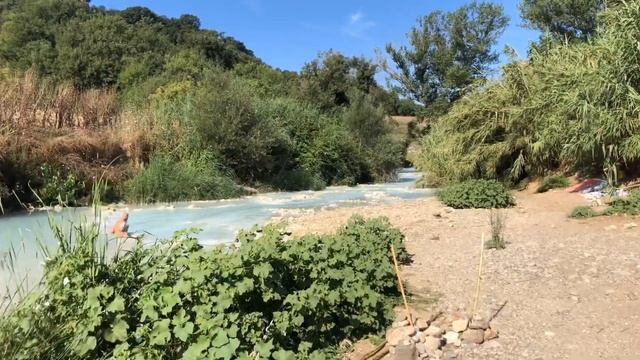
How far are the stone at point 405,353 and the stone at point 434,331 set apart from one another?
0.35 metres

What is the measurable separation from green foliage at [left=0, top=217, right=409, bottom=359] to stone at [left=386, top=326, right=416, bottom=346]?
16 centimetres

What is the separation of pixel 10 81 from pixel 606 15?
12.8m

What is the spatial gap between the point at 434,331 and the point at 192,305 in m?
1.65

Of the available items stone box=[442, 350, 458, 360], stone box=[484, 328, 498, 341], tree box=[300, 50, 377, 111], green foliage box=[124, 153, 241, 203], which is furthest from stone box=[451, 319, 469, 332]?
tree box=[300, 50, 377, 111]

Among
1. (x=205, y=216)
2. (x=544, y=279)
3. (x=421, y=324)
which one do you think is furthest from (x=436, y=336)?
(x=205, y=216)

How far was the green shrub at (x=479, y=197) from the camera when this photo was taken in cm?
994

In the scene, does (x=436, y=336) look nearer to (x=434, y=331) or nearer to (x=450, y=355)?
(x=434, y=331)

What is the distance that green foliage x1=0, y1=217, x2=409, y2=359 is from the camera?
2.83m

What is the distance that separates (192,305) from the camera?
3062 millimetres

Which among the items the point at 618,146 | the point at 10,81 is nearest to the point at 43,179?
the point at 10,81

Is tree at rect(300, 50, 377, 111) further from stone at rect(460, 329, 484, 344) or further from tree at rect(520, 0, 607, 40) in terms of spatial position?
stone at rect(460, 329, 484, 344)

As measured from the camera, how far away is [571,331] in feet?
12.3

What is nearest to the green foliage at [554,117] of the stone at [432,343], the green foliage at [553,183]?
the green foliage at [553,183]

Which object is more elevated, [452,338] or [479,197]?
[479,197]
